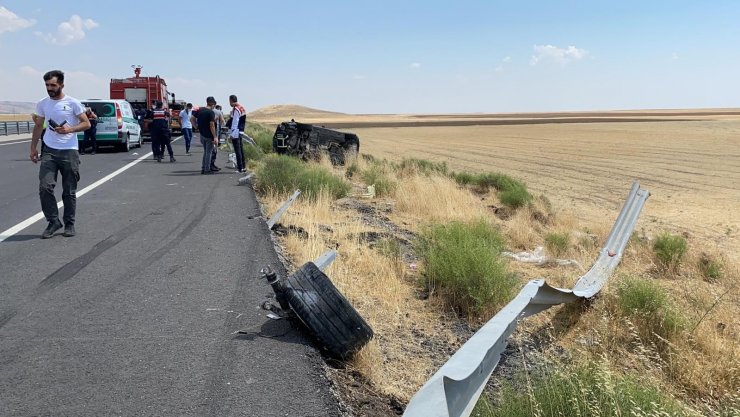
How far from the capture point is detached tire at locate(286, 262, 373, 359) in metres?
4.14

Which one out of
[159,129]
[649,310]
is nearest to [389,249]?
[649,310]

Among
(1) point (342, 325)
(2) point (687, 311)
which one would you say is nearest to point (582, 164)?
(2) point (687, 311)

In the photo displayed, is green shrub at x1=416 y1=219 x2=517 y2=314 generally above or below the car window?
below

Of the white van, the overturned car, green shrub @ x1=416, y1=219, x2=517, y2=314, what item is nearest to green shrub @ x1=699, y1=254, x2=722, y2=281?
green shrub @ x1=416, y1=219, x2=517, y2=314

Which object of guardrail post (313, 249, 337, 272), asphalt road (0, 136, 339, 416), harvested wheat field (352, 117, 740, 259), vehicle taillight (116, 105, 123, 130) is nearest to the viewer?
asphalt road (0, 136, 339, 416)

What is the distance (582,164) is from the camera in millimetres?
29547

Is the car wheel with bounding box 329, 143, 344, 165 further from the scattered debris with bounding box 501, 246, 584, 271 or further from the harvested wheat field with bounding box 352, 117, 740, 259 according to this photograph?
the scattered debris with bounding box 501, 246, 584, 271

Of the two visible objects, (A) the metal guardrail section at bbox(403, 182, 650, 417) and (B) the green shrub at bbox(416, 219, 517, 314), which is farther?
(B) the green shrub at bbox(416, 219, 517, 314)

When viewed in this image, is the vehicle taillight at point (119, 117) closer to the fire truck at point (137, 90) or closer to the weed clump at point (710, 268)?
the fire truck at point (137, 90)

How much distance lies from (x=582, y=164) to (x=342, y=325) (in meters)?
27.6

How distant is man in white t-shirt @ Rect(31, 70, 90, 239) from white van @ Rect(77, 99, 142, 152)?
15.3 meters

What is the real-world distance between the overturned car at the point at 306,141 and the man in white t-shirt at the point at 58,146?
38.9 feet

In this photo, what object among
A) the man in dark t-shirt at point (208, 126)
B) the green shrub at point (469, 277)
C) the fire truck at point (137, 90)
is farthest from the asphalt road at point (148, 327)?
the fire truck at point (137, 90)

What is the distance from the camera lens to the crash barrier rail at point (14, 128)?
36.1 metres
